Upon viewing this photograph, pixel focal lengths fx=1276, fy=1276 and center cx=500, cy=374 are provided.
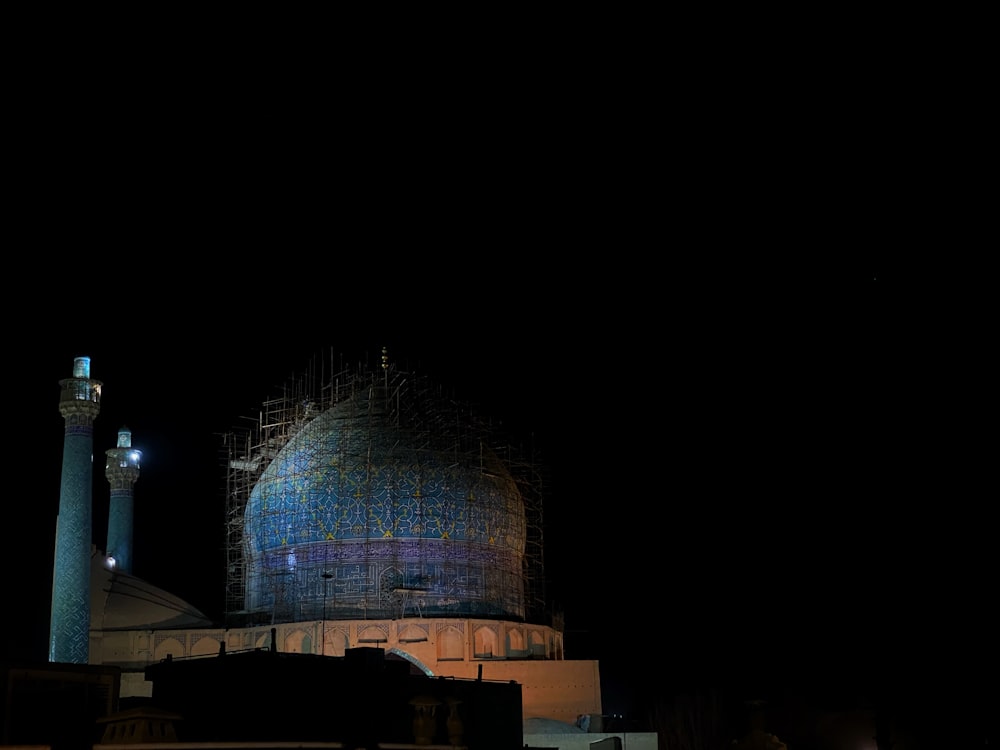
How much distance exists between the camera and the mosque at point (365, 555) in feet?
105

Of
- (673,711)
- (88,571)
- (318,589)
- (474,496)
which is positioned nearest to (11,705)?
(88,571)

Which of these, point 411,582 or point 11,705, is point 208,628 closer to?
point 411,582

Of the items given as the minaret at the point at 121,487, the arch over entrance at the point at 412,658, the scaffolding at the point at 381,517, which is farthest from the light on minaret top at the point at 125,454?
the arch over entrance at the point at 412,658

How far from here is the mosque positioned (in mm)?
32156

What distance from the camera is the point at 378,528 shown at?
114 feet

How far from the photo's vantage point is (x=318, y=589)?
3431cm

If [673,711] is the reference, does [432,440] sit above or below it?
above

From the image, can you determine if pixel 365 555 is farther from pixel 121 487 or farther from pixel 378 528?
pixel 121 487

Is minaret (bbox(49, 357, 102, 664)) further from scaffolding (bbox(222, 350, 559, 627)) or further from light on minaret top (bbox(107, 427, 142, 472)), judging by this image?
light on minaret top (bbox(107, 427, 142, 472))

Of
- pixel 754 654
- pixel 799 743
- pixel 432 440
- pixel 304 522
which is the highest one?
pixel 432 440

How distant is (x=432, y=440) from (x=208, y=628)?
316 inches

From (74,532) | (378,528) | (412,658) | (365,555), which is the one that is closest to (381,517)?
(378,528)

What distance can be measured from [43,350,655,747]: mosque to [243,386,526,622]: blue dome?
4cm

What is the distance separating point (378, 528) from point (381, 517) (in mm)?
308
